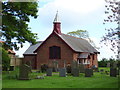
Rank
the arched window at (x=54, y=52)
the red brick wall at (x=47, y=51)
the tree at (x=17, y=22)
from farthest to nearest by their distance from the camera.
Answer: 1. the arched window at (x=54, y=52)
2. the red brick wall at (x=47, y=51)
3. the tree at (x=17, y=22)

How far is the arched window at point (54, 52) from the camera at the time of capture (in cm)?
4050

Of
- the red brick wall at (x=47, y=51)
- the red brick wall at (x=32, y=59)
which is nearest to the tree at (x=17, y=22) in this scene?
the red brick wall at (x=47, y=51)

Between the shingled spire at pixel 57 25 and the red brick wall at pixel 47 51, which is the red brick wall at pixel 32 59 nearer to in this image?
the red brick wall at pixel 47 51

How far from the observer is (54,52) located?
40906 millimetres

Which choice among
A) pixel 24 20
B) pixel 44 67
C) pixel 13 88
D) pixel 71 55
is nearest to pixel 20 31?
pixel 24 20

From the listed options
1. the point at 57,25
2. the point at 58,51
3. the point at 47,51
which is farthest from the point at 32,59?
the point at 57,25

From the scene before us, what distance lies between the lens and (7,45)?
19984 mm

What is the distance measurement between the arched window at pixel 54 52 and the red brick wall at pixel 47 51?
571mm

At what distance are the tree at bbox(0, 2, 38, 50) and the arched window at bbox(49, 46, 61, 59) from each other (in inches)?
785

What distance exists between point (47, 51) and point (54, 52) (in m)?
1.32

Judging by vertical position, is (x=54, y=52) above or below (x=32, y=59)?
above

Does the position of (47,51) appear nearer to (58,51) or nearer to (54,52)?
(54,52)

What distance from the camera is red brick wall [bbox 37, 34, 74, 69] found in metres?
39.5

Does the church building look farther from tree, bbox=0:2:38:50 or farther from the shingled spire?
tree, bbox=0:2:38:50
